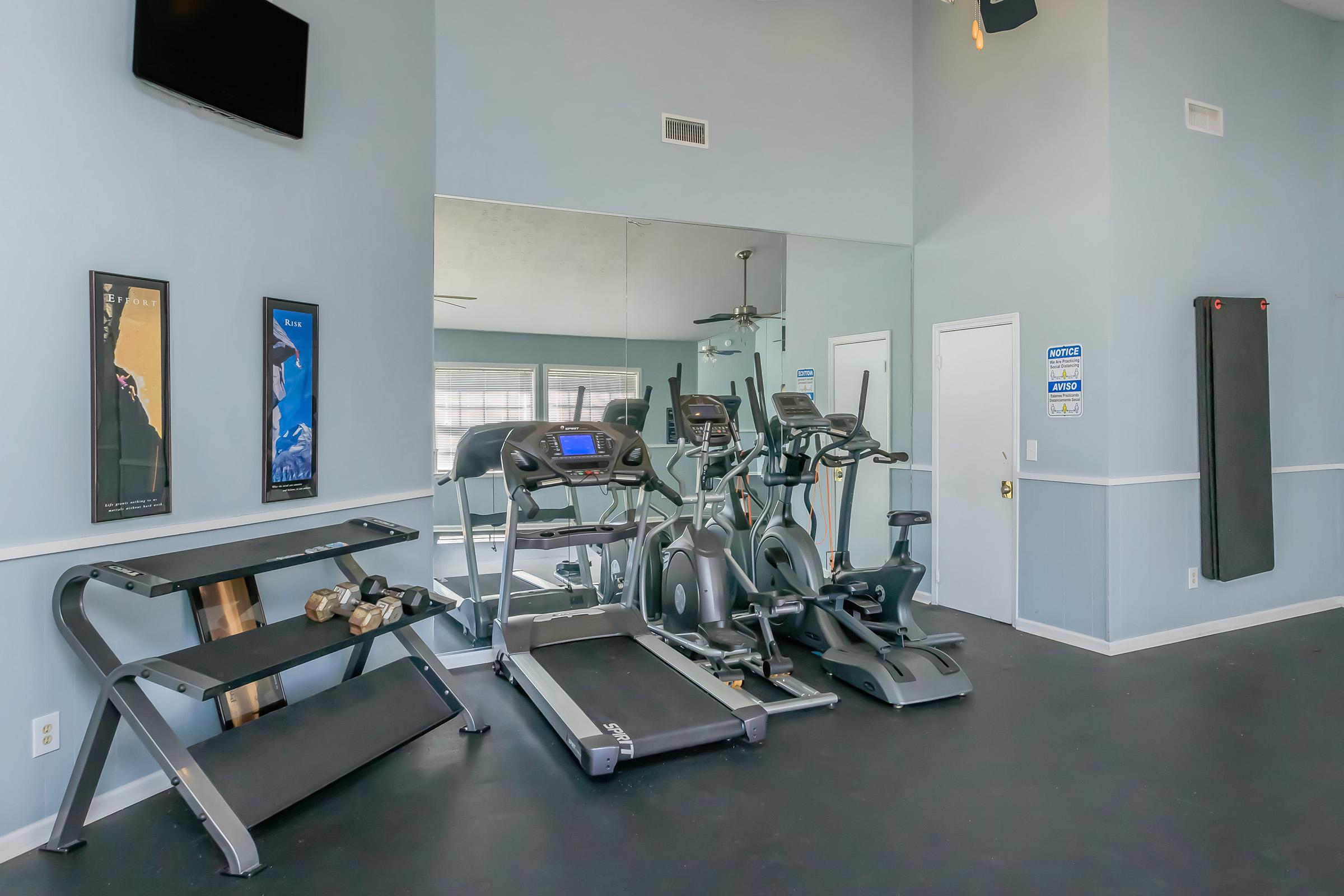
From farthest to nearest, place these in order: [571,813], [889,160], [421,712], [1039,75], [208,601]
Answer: [889,160] → [1039,75] → [421,712] → [208,601] → [571,813]

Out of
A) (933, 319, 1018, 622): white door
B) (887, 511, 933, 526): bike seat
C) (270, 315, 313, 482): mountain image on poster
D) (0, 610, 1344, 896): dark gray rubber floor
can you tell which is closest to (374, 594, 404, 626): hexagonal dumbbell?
(0, 610, 1344, 896): dark gray rubber floor

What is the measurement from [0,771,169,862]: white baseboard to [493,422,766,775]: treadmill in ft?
5.11

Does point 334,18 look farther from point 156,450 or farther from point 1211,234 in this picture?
point 1211,234

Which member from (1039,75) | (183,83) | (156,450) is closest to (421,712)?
(156,450)

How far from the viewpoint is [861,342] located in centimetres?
622

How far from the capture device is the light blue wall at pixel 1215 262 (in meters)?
4.72

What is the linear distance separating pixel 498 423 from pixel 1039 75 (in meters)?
4.37

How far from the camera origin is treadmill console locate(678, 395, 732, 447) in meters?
4.58

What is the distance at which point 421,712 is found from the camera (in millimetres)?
3432

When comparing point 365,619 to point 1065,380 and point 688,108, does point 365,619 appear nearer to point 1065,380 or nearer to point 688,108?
point 688,108

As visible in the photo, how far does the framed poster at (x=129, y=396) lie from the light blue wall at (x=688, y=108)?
2.05m

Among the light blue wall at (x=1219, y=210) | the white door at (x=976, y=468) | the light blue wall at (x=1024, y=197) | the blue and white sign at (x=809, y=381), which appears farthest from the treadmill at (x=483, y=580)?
the light blue wall at (x=1219, y=210)

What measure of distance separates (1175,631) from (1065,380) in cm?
185

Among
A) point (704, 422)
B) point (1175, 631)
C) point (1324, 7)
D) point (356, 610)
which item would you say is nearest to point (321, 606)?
point (356, 610)
